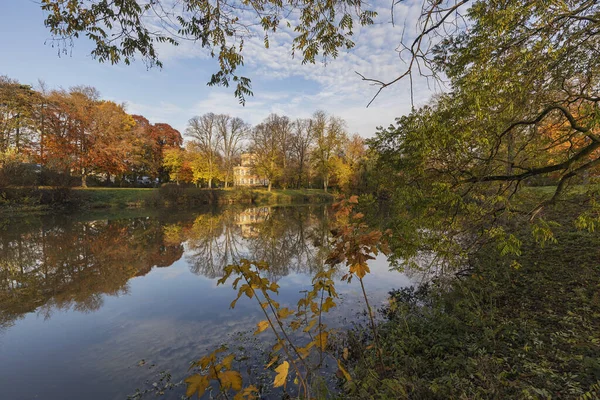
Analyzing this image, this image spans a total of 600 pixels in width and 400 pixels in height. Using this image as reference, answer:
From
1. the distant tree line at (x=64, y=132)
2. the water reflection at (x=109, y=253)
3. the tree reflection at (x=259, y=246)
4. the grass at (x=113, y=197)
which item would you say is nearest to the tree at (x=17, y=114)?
the distant tree line at (x=64, y=132)

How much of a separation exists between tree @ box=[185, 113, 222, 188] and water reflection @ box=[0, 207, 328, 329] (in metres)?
22.3

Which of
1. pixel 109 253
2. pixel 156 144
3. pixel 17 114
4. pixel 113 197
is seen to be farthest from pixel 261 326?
pixel 156 144

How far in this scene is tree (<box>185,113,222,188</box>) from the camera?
39.2 metres

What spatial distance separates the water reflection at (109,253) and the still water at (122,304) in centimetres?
4

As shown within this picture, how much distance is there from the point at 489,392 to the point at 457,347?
122 cm

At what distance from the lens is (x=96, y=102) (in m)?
32.2

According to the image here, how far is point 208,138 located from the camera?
1575 inches

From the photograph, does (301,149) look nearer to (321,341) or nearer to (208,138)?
(208,138)

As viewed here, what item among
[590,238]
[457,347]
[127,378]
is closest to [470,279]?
[457,347]

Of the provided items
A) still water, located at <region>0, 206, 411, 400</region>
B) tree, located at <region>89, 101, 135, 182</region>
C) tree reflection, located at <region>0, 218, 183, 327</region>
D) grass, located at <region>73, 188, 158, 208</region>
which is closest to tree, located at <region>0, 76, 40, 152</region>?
tree, located at <region>89, 101, 135, 182</region>

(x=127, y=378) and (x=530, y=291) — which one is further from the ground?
(x=530, y=291)

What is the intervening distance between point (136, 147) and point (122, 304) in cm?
3065

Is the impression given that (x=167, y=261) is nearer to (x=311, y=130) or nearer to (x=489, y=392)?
(x=489, y=392)

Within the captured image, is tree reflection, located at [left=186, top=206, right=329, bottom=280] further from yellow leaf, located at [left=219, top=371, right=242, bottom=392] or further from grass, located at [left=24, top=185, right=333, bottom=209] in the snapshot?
grass, located at [left=24, top=185, right=333, bottom=209]
